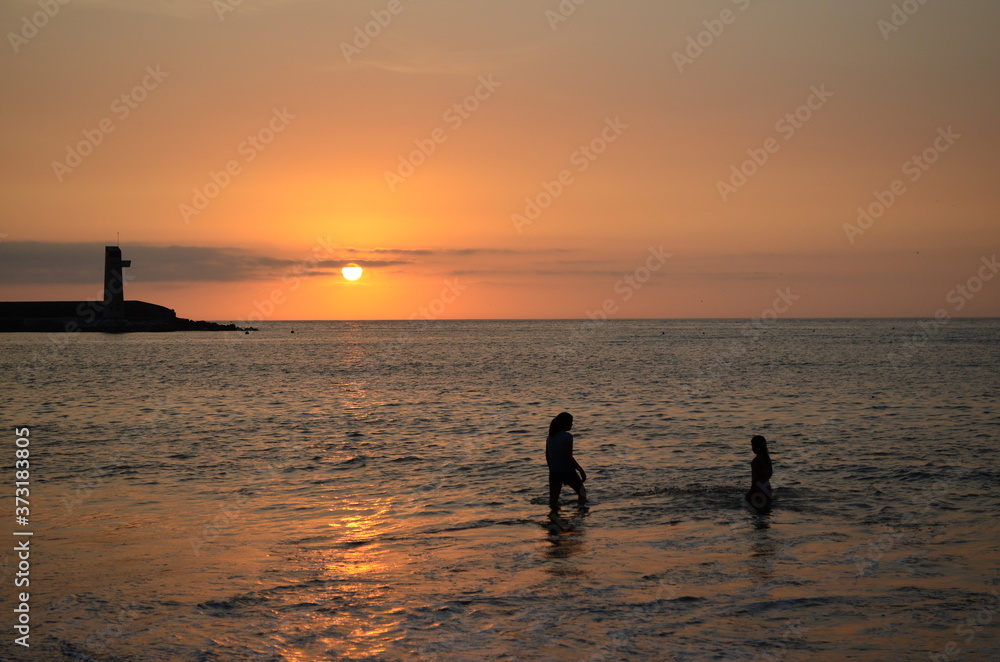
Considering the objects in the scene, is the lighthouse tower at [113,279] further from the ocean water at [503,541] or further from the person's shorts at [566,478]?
the person's shorts at [566,478]

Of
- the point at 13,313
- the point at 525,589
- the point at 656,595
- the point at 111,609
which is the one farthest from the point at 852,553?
the point at 13,313

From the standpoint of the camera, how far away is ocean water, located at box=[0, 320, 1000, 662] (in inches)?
347

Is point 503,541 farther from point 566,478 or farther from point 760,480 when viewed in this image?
point 760,480

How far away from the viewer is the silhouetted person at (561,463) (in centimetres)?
1542

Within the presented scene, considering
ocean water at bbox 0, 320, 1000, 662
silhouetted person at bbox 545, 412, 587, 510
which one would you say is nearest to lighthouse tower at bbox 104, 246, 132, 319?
ocean water at bbox 0, 320, 1000, 662

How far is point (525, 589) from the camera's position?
34.2 ft

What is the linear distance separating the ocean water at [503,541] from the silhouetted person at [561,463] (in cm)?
45

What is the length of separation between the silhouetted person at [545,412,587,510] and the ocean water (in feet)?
1.48

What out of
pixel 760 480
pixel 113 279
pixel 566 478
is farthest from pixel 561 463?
pixel 113 279

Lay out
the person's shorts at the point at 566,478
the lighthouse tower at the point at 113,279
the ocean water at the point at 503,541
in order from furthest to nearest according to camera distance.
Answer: the lighthouse tower at the point at 113,279, the person's shorts at the point at 566,478, the ocean water at the point at 503,541

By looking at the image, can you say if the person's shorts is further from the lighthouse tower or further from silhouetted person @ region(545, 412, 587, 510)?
the lighthouse tower

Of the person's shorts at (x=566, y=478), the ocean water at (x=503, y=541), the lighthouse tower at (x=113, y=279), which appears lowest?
the ocean water at (x=503, y=541)

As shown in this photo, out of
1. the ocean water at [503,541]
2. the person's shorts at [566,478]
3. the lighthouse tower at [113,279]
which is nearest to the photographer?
the ocean water at [503,541]

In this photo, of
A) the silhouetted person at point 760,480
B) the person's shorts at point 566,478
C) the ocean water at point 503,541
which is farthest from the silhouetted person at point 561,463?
the silhouetted person at point 760,480
